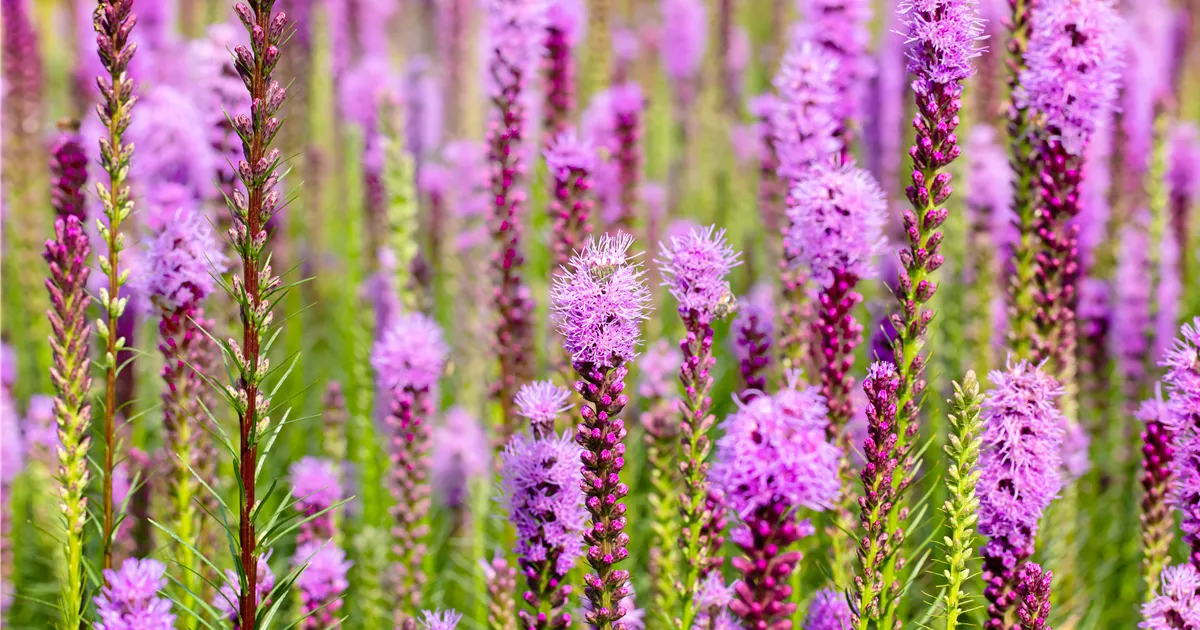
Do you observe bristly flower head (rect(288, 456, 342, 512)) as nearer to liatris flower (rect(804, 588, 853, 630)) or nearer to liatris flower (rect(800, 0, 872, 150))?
liatris flower (rect(804, 588, 853, 630))

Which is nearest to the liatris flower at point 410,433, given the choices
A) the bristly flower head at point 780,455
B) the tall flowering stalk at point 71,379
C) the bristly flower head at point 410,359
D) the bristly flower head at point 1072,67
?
the bristly flower head at point 410,359

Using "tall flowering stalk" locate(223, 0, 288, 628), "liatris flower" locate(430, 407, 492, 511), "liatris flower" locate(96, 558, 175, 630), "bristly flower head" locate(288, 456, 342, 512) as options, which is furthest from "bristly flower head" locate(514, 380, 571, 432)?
"liatris flower" locate(430, 407, 492, 511)

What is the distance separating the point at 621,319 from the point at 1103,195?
21.1ft

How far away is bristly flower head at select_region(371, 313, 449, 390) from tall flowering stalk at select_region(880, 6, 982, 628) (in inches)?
86.9

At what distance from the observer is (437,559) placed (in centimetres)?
627

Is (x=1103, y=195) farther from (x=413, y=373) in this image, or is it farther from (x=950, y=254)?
(x=413, y=373)

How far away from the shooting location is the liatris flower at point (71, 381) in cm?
297

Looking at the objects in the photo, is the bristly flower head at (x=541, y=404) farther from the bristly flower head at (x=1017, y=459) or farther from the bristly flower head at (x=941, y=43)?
the bristly flower head at (x=941, y=43)

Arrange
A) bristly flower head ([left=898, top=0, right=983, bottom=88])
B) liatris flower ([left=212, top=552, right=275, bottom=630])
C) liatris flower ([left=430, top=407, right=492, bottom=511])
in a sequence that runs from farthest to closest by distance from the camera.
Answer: liatris flower ([left=430, top=407, right=492, bottom=511])
bristly flower head ([left=898, top=0, right=983, bottom=88])
liatris flower ([left=212, top=552, right=275, bottom=630])

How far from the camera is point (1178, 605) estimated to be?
9.65ft

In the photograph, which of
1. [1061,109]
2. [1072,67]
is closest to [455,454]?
[1061,109]

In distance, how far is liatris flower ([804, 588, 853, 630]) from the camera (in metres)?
3.24

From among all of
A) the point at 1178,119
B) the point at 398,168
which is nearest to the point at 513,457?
the point at 398,168

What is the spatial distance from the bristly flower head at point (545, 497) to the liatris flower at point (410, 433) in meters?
1.34
